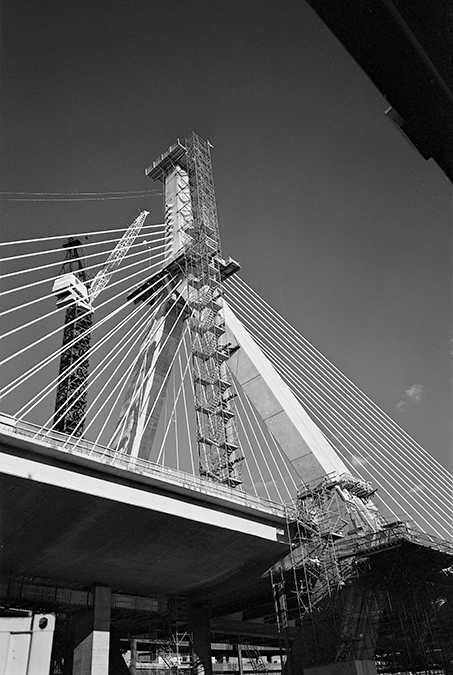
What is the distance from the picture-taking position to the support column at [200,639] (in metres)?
31.4

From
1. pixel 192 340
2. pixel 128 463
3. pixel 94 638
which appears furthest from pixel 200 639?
pixel 192 340

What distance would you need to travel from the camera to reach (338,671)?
24.8 meters

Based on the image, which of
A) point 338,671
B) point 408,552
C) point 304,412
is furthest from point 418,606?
point 304,412

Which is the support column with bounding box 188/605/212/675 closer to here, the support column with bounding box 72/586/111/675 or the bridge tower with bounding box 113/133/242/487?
the support column with bounding box 72/586/111/675

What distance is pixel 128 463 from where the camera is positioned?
22.9 metres

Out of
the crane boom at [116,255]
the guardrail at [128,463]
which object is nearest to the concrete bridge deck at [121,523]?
the guardrail at [128,463]

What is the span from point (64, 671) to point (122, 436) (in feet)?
41.6

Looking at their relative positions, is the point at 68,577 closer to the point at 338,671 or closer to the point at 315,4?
the point at 338,671

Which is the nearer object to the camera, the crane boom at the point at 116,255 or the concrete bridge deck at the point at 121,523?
the concrete bridge deck at the point at 121,523

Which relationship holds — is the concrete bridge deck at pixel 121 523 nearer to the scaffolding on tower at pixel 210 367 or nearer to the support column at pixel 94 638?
the support column at pixel 94 638

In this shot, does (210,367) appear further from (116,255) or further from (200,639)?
(116,255)

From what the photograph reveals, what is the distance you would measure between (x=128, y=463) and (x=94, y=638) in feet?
31.8

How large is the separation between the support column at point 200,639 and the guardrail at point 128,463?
33.5 ft

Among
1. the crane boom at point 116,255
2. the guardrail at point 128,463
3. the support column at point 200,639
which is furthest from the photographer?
the crane boom at point 116,255
